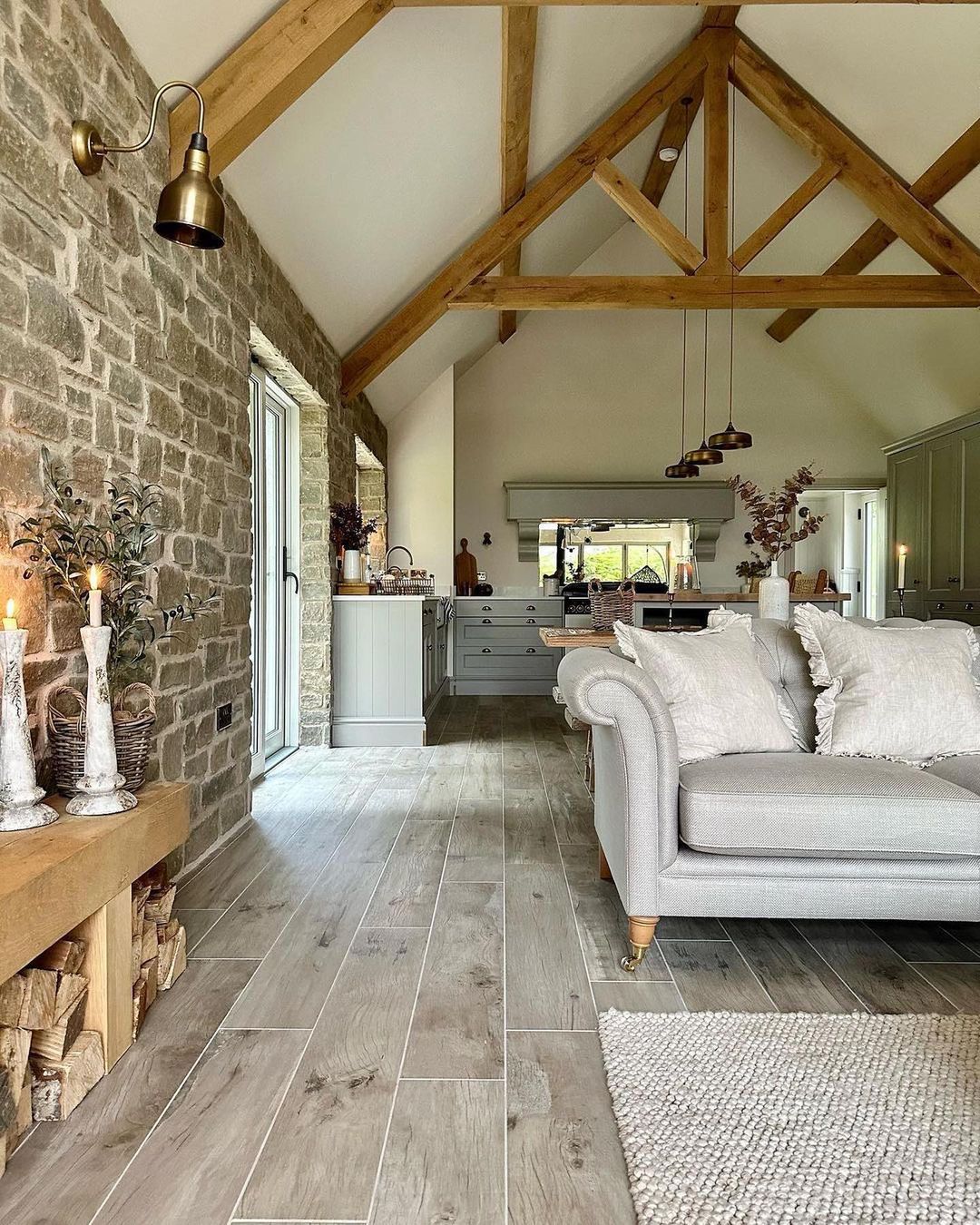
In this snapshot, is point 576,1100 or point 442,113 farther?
point 442,113

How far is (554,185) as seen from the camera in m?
5.38

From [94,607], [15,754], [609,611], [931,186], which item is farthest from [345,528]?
[931,186]

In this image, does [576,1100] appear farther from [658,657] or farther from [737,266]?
[737,266]

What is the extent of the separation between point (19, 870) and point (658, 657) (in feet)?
5.85

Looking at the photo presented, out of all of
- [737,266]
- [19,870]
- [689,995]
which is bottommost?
[689,995]

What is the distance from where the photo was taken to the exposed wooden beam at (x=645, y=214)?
211 inches

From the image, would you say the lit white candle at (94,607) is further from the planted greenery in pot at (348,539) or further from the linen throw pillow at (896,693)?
the planted greenery in pot at (348,539)

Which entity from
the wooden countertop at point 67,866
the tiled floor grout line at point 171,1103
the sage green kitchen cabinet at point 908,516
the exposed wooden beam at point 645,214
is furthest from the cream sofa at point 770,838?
the sage green kitchen cabinet at point 908,516

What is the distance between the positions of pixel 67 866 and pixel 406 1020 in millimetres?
829

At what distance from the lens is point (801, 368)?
8.78 m

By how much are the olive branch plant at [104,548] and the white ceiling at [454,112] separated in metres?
1.33

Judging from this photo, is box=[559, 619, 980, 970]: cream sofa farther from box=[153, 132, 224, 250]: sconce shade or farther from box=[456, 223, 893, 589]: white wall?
box=[456, 223, 893, 589]: white wall

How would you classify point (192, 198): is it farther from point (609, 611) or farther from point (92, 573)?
point (609, 611)

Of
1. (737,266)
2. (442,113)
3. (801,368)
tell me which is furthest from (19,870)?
(801,368)
